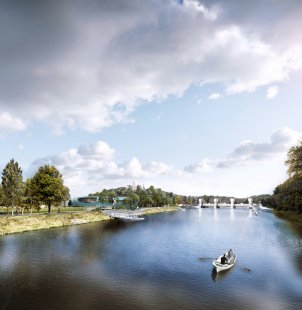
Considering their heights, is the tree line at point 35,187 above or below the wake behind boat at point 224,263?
above

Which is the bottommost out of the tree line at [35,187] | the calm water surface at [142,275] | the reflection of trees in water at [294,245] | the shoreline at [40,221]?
the calm water surface at [142,275]

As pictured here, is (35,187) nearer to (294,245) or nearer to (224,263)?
(224,263)

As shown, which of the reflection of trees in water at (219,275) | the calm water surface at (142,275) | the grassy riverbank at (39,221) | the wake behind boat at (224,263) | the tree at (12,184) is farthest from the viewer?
the tree at (12,184)

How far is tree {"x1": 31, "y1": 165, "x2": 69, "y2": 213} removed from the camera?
11156cm

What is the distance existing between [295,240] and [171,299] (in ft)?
188

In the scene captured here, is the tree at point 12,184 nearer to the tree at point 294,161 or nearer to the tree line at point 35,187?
the tree line at point 35,187

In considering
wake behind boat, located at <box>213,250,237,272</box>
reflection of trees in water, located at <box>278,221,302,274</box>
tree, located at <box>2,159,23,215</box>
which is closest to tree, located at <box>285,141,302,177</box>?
reflection of trees in water, located at <box>278,221,302,274</box>

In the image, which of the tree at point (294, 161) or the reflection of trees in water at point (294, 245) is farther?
the tree at point (294, 161)

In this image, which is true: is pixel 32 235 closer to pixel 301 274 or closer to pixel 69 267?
pixel 69 267

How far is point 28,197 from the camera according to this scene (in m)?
119

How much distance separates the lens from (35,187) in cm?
11219

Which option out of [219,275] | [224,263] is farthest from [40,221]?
[219,275]

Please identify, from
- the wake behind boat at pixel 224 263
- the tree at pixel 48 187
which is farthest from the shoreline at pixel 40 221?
the wake behind boat at pixel 224 263

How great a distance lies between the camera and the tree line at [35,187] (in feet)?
357
